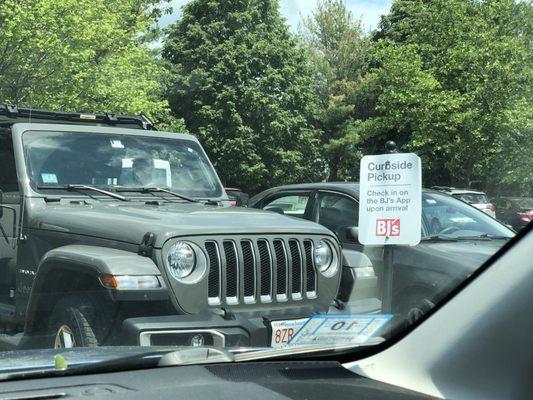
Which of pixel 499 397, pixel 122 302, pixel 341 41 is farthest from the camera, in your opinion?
pixel 122 302

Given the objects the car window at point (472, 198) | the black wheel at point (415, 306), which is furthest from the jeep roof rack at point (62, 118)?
the black wheel at point (415, 306)

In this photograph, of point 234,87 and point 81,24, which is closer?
point 234,87

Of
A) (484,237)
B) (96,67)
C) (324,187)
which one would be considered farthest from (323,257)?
(96,67)

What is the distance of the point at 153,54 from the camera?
4.76 metres

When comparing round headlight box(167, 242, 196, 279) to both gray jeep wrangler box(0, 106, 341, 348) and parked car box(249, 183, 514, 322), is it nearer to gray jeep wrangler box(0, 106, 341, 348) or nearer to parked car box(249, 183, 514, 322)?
gray jeep wrangler box(0, 106, 341, 348)

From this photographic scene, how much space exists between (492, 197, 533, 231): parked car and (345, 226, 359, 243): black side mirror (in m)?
1.36

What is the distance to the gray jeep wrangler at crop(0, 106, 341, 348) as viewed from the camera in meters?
3.54

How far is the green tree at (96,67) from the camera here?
5004 millimetres

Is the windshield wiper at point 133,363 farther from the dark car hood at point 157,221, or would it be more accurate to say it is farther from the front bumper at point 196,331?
the dark car hood at point 157,221

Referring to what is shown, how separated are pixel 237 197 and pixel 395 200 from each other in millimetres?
2203

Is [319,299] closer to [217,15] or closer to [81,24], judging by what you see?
[217,15]

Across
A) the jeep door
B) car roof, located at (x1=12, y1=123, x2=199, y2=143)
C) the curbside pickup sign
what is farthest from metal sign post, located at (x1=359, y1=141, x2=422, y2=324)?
the jeep door

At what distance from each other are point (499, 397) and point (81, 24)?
740cm

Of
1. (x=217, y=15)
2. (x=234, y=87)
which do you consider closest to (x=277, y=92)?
(x=234, y=87)
